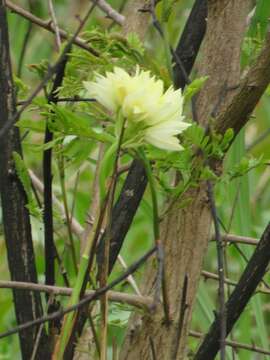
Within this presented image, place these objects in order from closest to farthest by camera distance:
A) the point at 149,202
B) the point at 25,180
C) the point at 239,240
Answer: the point at 25,180 → the point at 239,240 → the point at 149,202

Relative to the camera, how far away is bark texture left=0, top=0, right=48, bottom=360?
40.7 inches

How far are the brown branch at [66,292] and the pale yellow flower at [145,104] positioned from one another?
0.67ft

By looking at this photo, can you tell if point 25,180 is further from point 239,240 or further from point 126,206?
point 239,240

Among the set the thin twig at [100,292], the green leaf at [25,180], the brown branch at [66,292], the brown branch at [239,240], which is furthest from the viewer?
the brown branch at [239,240]

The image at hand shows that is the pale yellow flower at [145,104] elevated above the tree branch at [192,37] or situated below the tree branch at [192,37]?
below

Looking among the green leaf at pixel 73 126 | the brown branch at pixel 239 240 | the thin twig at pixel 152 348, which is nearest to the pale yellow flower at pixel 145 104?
the green leaf at pixel 73 126

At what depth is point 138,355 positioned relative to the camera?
105 cm

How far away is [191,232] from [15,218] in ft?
0.71

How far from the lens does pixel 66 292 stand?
0.91 metres

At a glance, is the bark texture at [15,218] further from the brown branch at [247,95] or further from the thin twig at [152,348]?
the brown branch at [247,95]

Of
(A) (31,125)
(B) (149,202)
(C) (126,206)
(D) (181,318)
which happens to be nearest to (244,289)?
(D) (181,318)

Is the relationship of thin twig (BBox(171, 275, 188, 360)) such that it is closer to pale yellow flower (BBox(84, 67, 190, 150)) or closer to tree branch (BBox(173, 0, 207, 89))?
pale yellow flower (BBox(84, 67, 190, 150))

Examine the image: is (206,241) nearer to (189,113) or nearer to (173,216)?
(173,216)

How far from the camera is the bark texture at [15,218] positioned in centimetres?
103
